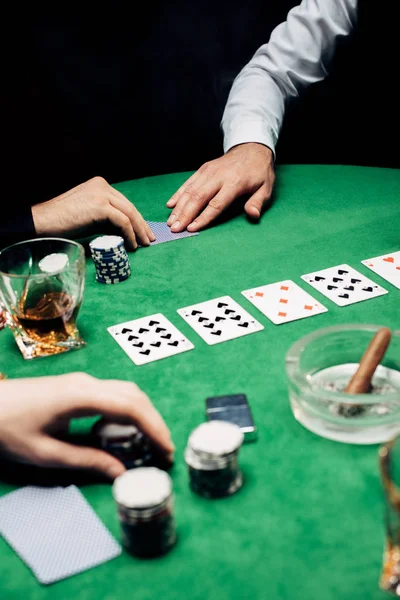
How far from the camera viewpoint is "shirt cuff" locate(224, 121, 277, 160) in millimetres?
2516

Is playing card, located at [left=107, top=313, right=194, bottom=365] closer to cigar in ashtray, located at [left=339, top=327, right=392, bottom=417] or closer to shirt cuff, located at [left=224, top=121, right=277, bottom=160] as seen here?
cigar in ashtray, located at [left=339, top=327, right=392, bottom=417]

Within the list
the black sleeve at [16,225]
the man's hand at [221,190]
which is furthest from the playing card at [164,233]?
the black sleeve at [16,225]

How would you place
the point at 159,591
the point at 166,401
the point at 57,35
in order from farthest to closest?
the point at 57,35, the point at 166,401, the point at 159,591

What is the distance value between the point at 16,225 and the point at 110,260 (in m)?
0.39

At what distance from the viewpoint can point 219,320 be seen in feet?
5.04

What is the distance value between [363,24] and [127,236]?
176 centimetres

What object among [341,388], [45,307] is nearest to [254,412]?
[341,388]

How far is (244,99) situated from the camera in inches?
110

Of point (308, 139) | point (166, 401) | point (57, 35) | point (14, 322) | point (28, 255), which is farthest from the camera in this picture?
point (308, 139)

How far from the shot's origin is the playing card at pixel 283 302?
60.9 inches

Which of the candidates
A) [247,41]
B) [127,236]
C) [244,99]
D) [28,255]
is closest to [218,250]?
[127,236]

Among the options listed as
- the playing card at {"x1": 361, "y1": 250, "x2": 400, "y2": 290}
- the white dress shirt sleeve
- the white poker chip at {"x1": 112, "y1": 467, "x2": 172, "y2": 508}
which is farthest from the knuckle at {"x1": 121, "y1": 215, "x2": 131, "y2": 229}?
the white poker chip at {"x1": 112, "y1": 467, "x2": 172, "y2": 508}

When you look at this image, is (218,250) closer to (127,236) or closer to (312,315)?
(127,236)

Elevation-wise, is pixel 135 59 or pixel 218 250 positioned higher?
pixel 135 59
